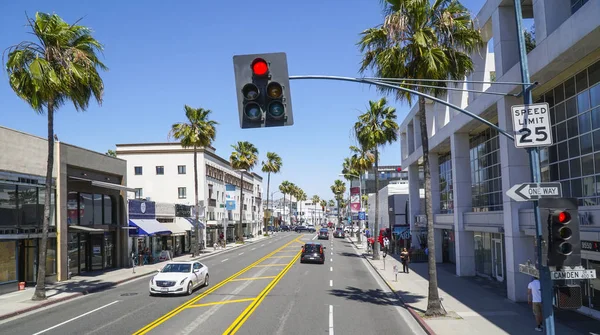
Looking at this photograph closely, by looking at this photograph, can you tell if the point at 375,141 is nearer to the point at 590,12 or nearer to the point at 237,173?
the point at 590,12

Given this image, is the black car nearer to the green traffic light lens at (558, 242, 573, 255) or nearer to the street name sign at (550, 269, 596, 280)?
the street name sign at (550, 269, 596, 280)

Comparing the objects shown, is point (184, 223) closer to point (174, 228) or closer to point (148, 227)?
point (174, 228)

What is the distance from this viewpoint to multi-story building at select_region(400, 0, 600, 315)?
1614 cm

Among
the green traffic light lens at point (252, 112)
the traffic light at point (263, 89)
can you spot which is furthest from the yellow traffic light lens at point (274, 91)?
the green traffic light lens at point (252, 112)

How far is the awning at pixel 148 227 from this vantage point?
39656 millimetres

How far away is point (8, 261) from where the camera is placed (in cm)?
2553

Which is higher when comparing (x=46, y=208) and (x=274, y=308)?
(x=46, y=208)

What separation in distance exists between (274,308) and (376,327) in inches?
190

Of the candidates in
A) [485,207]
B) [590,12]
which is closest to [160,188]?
[485,207]

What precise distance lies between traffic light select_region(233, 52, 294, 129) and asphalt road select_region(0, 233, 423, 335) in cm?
844

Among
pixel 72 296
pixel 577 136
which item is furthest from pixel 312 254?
pixel 577 136

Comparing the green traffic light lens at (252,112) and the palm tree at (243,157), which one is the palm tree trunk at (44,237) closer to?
the green traffic light lens at (252,112)

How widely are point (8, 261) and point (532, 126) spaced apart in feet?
85.3

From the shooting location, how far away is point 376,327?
52.6 ft
